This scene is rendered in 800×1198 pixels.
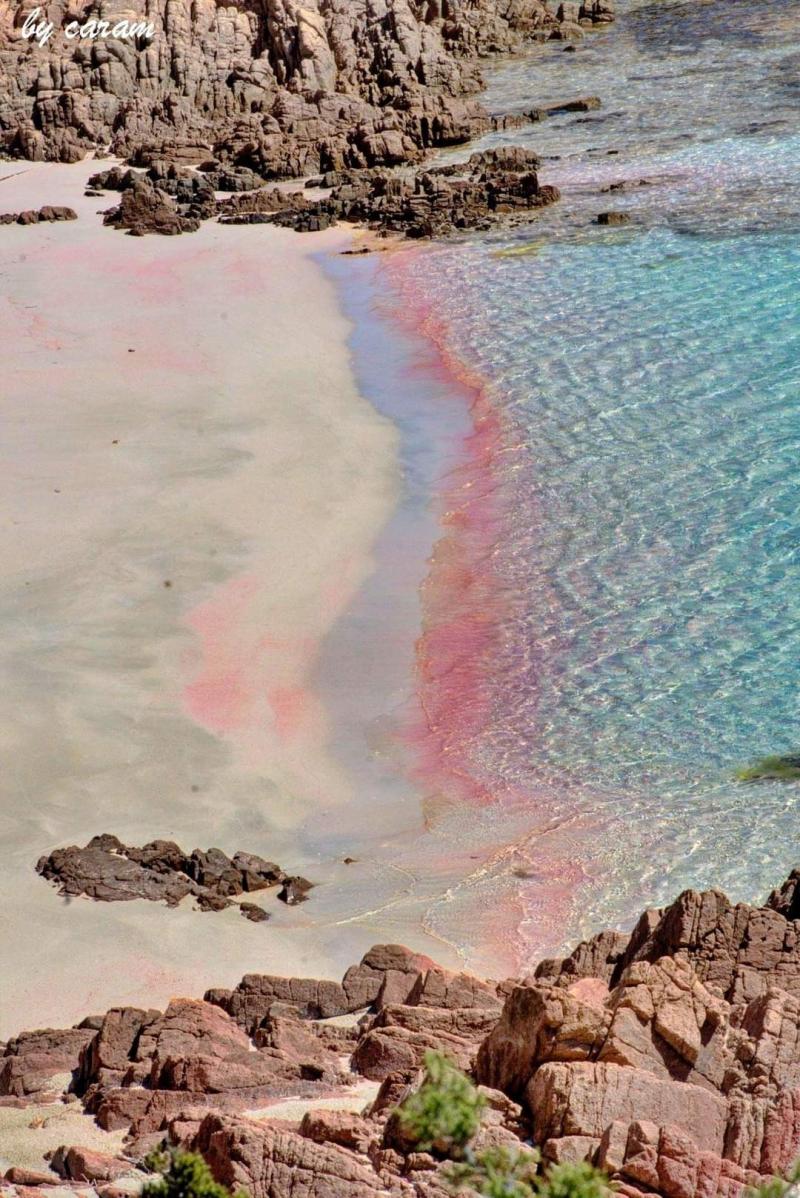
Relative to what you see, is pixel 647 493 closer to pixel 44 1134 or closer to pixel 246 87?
pixel 44 1134

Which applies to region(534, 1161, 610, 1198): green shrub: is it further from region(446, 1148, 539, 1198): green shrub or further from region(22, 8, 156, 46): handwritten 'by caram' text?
region(22, 8, 156, 46): handwritten 'by caram' text

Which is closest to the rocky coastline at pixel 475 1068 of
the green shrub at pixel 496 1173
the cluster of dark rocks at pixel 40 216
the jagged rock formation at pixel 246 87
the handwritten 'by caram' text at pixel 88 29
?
the green shrub at pixel 496 1173

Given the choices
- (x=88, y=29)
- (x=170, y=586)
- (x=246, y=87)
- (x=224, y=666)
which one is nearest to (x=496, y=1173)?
(x=224, y=666)

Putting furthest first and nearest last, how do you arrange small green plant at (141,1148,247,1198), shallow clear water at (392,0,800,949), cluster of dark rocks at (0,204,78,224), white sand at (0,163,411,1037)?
1. cluster of dark rocks at (0,204,78,224)
2. shallow clear water at (392,0,800,949)
3. white sand at (0,163,411,1037)
4. small green plant at (141,1148,247,1198)

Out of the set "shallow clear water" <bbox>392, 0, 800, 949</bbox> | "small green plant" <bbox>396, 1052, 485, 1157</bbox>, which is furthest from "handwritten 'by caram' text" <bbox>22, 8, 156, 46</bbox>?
"small green plant" <bbox>396, 1052, 485, 1157</bbox>

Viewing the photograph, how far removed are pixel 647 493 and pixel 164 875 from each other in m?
8.62

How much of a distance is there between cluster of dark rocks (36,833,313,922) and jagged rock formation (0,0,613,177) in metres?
24.2

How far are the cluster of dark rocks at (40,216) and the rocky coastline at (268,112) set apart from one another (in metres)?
1.00

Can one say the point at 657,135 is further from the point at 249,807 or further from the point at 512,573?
the point at 249,807

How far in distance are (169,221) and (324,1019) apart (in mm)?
23221

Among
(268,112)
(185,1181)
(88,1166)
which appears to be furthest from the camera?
(268,112)

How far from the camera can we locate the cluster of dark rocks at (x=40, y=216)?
30.0 metres

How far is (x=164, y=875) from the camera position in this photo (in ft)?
35.6

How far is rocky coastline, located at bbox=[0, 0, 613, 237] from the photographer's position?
100ft
